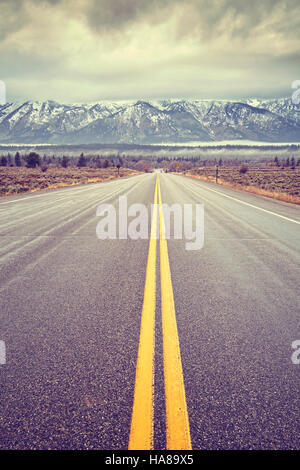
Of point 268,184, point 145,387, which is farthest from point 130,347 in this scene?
point 268,184

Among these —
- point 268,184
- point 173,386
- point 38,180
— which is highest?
point 38,180

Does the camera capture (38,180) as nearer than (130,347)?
No

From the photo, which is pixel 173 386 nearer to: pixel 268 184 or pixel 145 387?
pixel 145 387

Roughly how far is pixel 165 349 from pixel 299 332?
1.49 meters

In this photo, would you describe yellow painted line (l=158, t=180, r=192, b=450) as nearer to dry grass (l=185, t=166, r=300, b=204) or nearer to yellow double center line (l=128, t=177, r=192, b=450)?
yellow double center line (l=128, t=177, r=192, b=450)

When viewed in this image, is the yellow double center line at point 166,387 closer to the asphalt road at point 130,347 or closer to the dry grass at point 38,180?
the asphalt road at point 130,347

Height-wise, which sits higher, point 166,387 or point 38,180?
point 38,180

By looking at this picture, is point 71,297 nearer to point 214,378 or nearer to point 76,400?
point 76,400

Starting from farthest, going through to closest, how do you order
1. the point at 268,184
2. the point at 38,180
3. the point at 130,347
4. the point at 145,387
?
the point at 38,180, the point at 268,184, the point at 130,347, the point at 145,387

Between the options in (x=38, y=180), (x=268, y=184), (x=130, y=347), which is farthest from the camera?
(x=38, y=180)

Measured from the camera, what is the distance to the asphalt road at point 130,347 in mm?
1763

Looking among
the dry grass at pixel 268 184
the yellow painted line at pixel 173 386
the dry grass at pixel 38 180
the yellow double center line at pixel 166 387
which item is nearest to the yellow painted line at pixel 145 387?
the yellow double center line at pixel 166 387

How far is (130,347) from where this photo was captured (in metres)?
2.57
